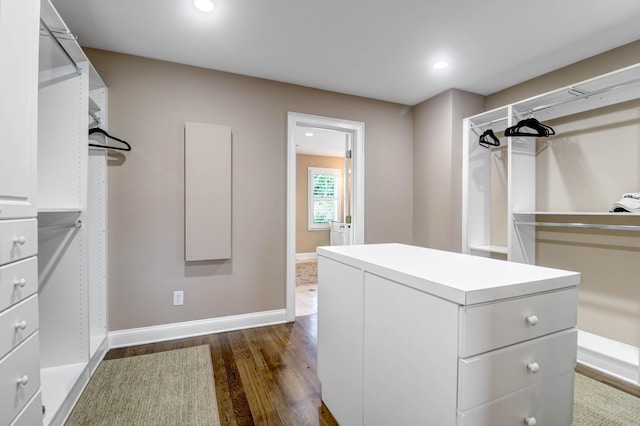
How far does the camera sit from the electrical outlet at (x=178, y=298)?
2.70m

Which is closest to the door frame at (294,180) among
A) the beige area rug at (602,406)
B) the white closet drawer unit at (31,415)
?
the white closet drawer unit at (31,415)

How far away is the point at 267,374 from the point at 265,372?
3cm

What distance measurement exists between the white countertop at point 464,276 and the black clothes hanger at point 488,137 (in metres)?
2.08

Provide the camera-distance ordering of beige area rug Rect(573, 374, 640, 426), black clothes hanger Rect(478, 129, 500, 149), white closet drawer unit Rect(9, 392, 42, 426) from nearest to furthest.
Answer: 1. white closet drawer unit Rect(9, 392, 42, 426)
2. beige area rug Rect(573, 374, 640, 426)
3. black clothes hanger Rect(478, 129, 500, 149)

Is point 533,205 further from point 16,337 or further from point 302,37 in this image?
point 16,337

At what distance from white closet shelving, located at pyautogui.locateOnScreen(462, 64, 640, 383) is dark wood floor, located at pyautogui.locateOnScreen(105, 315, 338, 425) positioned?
205 cm

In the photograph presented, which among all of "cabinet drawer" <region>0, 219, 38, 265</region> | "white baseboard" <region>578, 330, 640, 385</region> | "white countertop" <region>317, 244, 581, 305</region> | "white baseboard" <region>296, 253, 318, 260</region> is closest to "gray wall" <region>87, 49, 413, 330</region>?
"cabinet drawer" <region>0, 219, 38, 265</region>

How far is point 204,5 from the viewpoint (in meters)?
1.95

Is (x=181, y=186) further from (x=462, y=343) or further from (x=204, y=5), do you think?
(x=462, y=343)

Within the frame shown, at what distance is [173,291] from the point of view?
8.84ft

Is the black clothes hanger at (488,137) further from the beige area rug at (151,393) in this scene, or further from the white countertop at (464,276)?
the beige area rug at (151,393)

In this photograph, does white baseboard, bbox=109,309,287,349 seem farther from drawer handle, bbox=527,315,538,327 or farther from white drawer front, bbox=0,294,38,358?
drawer handle, bbox=527,315,538,327

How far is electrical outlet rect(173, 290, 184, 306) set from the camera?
2697mm

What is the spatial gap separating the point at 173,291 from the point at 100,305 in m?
0.54
